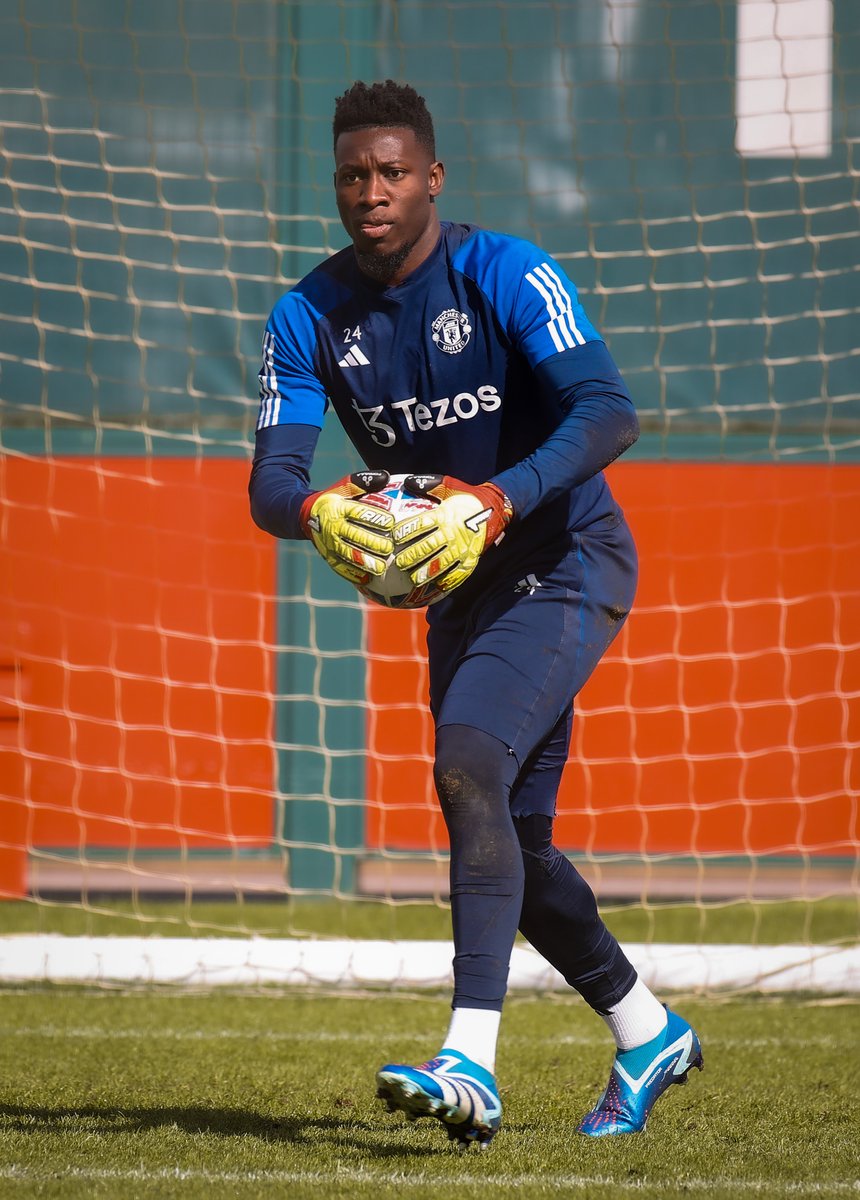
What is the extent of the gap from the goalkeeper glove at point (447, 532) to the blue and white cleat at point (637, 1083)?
1.27 meters

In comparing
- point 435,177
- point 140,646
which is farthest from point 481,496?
point 140,646

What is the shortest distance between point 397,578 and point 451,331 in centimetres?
64

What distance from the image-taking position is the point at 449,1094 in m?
2.41

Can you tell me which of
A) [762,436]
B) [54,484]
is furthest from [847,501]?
[54,484]

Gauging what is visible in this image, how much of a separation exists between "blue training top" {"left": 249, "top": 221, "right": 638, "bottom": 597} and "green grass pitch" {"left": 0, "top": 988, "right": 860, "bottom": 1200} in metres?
1.24

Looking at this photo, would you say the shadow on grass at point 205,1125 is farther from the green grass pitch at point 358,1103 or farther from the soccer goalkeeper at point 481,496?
the soccer goalkeeper at point 481,496

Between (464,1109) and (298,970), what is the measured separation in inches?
109

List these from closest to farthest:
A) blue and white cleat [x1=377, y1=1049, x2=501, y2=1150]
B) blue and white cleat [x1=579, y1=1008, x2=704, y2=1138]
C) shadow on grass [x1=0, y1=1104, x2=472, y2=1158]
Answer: blue and white cleat [x1=377, y1=1049, x2=501, y2=1150], shadow on grass [x1=0, y1=1104, x2=472, y2=1158], blue and white cleat [x1=579, y1=1008, x2=704, y2=1138]

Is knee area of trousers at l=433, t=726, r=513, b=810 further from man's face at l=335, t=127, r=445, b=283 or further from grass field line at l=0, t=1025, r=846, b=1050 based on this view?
grass field line at l=0, t=1025, r=846, b=1050

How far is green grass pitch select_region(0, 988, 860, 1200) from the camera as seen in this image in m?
2.70

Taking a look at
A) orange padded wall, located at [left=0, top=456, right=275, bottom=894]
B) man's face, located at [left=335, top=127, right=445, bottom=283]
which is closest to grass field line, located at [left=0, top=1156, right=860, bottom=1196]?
man's face, located at [left=335, top=127, right=445, bottom=283]

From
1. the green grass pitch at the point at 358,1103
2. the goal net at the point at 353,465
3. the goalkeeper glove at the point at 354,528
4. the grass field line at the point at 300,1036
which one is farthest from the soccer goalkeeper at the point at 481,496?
the goal net at the point at 353,465

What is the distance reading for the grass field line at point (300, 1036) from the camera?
14.2 feet

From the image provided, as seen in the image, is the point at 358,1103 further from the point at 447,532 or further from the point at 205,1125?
the point at 447,532
